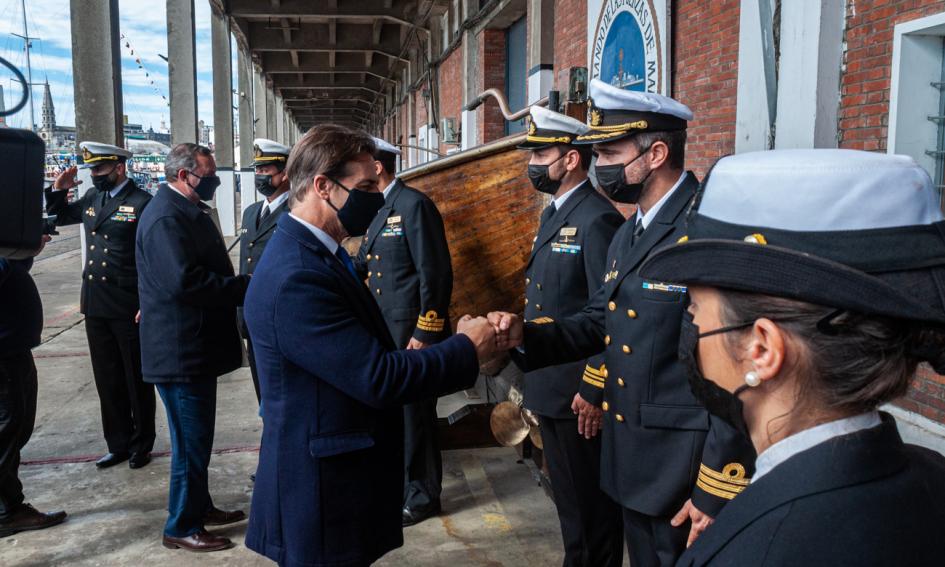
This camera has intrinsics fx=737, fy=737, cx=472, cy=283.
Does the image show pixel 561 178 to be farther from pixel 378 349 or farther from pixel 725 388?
pixel 725 388

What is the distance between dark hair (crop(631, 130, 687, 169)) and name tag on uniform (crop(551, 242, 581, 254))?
629 mm

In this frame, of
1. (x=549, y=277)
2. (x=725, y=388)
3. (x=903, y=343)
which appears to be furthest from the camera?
(x=549, y=277)

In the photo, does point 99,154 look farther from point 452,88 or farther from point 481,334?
point 452,88

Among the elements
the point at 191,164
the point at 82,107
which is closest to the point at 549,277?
the point at 191,164

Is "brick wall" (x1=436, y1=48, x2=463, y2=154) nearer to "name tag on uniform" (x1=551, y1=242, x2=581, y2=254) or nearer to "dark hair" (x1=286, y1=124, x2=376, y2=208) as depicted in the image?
"name tag on uniform" (x1=551, y1=242, x2=581, y2=254)

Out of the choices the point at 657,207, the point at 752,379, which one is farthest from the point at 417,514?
the point at 752,379

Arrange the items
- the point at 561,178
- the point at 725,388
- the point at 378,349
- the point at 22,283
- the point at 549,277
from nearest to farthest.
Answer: the point at 725,388, the point at 378,349, the point at 549,277, the point at 561,178, the point at 22,283

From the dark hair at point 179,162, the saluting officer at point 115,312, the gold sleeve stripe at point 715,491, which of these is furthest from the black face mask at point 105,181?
the gold sleeve stripe at point 715,491

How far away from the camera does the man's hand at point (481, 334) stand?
210 cm

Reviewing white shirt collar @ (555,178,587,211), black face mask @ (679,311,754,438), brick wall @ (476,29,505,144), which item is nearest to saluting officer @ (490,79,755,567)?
white shirt collar @ (555,178,587,211)

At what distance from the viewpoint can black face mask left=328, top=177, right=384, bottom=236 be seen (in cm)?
216

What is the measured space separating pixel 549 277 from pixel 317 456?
1423mm

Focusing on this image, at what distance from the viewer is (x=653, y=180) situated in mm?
2404

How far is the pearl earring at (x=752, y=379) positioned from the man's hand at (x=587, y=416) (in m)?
1.70
